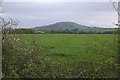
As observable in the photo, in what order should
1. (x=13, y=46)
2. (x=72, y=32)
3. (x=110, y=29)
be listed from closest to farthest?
1. (x=110, y=29)
2. (x=13, y=46)
3. (x=72, y=32)

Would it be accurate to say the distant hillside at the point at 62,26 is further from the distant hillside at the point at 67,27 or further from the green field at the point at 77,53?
the green field at the point at 77,53

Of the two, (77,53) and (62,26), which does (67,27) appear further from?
(77,53)

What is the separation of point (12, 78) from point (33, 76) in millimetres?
544

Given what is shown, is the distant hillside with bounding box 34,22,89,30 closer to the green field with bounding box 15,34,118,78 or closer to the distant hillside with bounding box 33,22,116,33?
the distant hillside with bounding box 33,22,116,33

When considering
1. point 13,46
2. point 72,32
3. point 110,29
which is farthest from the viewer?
point 72,32

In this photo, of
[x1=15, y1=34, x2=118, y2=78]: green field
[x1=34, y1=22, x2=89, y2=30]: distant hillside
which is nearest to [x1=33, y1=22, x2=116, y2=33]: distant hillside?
[x1=34, y1=22, x2=89, y2=30]: distant hillside

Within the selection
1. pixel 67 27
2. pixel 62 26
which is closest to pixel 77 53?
pixel 67 27

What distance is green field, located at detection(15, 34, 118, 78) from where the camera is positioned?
12.1 m

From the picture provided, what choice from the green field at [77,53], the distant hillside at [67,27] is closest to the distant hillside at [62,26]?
the distant hillside at [67,27]

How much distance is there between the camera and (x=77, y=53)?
44.3 ft

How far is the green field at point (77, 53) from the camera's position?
12.1m

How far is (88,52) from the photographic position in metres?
13.1

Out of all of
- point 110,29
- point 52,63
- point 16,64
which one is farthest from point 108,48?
point 16,64

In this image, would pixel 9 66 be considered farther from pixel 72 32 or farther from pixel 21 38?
pixel 72 32
